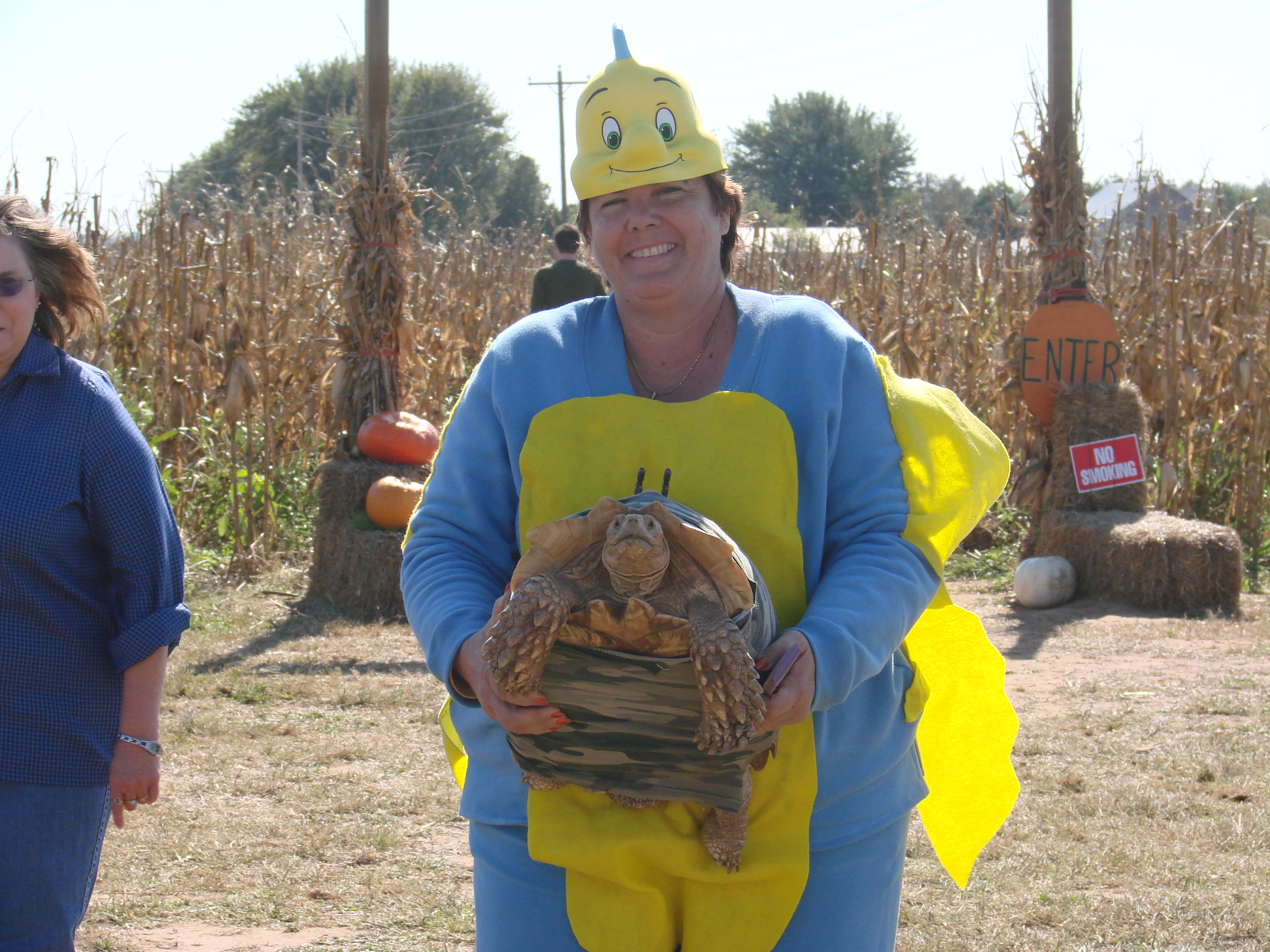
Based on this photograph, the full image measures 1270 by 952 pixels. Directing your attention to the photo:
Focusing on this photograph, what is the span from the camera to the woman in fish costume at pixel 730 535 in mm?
1472

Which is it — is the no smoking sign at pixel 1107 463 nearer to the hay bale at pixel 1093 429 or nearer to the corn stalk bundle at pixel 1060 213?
the hay bale at pixel 1093 429

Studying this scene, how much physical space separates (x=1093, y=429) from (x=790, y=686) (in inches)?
243

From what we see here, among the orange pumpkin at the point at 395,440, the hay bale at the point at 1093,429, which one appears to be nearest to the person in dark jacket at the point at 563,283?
the orange pumpkin at the point at 395,440

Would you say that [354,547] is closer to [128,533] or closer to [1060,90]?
[128,533]

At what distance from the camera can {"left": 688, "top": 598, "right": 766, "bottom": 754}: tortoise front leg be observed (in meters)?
1.26

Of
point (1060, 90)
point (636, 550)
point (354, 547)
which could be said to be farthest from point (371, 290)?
point (636, 550)

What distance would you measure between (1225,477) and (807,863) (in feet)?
25.7

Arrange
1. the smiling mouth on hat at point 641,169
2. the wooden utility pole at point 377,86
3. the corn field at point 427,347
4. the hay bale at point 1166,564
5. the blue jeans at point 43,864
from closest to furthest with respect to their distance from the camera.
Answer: the smiling mouth on hat at point 641,169 → the blue jeans at point 43,864 → the hay bale at point 1166,564 → the wooden utility pole at point 377,86 → the corn field at point 427,347

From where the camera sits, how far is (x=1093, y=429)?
691 centimetres

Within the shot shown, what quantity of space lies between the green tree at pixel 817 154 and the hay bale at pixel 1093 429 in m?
32.0

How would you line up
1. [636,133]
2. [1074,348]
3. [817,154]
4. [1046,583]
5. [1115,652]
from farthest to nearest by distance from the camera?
[817,154], [1074,348], [1046,583], [1115,652], [636,133]

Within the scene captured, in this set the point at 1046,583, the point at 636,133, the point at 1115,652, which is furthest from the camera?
the point at 1046,583

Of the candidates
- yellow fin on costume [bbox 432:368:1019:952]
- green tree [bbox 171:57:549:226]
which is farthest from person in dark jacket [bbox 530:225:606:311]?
green tree [bbox 171:57:549:226]

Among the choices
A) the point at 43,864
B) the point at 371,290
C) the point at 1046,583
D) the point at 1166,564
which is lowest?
the point at 1046,583
